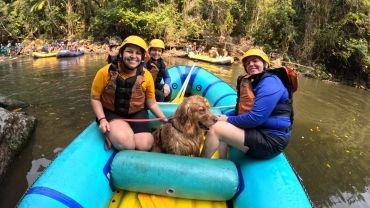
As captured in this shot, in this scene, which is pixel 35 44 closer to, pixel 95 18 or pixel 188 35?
pixel 95 18

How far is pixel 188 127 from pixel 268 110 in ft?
2.36

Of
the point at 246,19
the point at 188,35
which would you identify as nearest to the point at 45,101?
the point at 188,35

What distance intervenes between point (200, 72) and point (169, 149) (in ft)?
12.3

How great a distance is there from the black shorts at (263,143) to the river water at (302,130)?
1436 mm

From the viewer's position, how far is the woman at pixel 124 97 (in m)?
3.18

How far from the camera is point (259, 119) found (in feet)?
9.65

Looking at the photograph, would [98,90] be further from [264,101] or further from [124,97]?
[264,101]

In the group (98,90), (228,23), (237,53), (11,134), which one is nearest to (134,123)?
(98,90)

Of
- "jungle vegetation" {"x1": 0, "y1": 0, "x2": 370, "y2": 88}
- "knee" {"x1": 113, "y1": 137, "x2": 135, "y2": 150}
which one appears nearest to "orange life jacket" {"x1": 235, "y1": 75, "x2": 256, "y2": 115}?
"knee" {"x1": 113, "y1": 137, "x2": 135, "y2": 150}

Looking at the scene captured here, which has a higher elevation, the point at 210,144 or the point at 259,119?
the point at 259,119

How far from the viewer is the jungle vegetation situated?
15.5 meters

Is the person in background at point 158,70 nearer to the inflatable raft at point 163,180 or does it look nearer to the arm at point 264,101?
the inflatable raft at point 163,180

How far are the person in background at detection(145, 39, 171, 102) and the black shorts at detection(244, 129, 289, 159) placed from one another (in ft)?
8.57

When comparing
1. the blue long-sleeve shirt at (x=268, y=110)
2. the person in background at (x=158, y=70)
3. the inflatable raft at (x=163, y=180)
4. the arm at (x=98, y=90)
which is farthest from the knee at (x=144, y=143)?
the person in background at (x=158, y=70)
